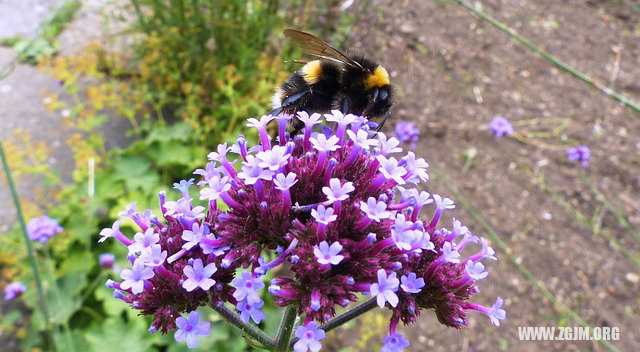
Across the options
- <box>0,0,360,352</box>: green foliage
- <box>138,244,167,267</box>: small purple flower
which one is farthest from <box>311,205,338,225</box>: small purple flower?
<box>0,0,360,352</box>: green foliage

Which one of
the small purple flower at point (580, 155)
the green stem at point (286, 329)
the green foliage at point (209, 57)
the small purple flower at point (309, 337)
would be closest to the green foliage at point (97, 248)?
the green foliage at point (209, 57)

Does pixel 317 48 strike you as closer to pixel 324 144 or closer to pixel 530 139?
pixel 324 144

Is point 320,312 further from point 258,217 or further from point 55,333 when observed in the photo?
point 55,333

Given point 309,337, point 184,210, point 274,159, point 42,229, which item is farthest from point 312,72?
point 42,229

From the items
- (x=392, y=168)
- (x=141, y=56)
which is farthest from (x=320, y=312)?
(x=141, y=56)

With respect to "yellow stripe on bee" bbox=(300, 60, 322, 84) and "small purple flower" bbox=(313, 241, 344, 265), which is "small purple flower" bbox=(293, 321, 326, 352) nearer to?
"small purple flower" bbox=(313, 241, 344, 265)

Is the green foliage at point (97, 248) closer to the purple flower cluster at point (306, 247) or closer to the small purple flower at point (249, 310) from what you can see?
the purple flower cluster at point (306, 247)
